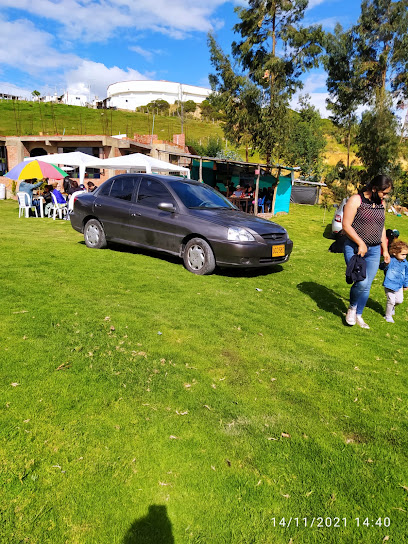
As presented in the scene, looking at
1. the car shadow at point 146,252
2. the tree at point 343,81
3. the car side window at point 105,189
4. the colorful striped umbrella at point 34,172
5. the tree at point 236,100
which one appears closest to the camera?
the car shadow at point 146,252

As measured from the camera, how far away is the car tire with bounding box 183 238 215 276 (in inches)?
266

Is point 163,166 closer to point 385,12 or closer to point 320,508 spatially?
point 320,508

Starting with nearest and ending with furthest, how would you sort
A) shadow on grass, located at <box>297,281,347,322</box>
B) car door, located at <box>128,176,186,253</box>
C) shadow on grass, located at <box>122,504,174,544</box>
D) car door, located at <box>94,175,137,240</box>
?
shadow on grass, located at <box>122,504,174,544</box> → shadow on grass, located at <box>297,281,347,322</box> → car door, located at <box>128,176,186,253</box> → car door, located at <box>94,175,137,240</box>

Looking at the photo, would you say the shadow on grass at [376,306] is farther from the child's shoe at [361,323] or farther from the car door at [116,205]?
the car door at [116,205]

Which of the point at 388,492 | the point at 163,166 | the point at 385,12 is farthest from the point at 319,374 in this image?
the point at 385,12

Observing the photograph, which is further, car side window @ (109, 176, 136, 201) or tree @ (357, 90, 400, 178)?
tree @ (357, 90, 400, 178)

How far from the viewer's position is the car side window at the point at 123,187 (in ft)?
25.7

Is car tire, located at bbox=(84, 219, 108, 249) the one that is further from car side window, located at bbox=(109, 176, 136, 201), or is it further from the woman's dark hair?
the woman's dark hair

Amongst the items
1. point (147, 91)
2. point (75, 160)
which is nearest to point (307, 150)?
point (75, 160)

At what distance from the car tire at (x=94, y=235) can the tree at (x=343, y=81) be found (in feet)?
91.5

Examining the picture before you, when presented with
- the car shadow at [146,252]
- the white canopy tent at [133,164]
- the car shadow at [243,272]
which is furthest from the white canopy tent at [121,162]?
the car shadow at [243,272]

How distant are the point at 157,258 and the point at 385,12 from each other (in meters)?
34.8

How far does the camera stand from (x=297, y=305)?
19.5 feet

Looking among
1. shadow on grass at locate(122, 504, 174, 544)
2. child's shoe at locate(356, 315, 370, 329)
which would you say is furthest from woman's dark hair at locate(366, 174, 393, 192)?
shadow on grass at locate(122, 504, 174, 544)
